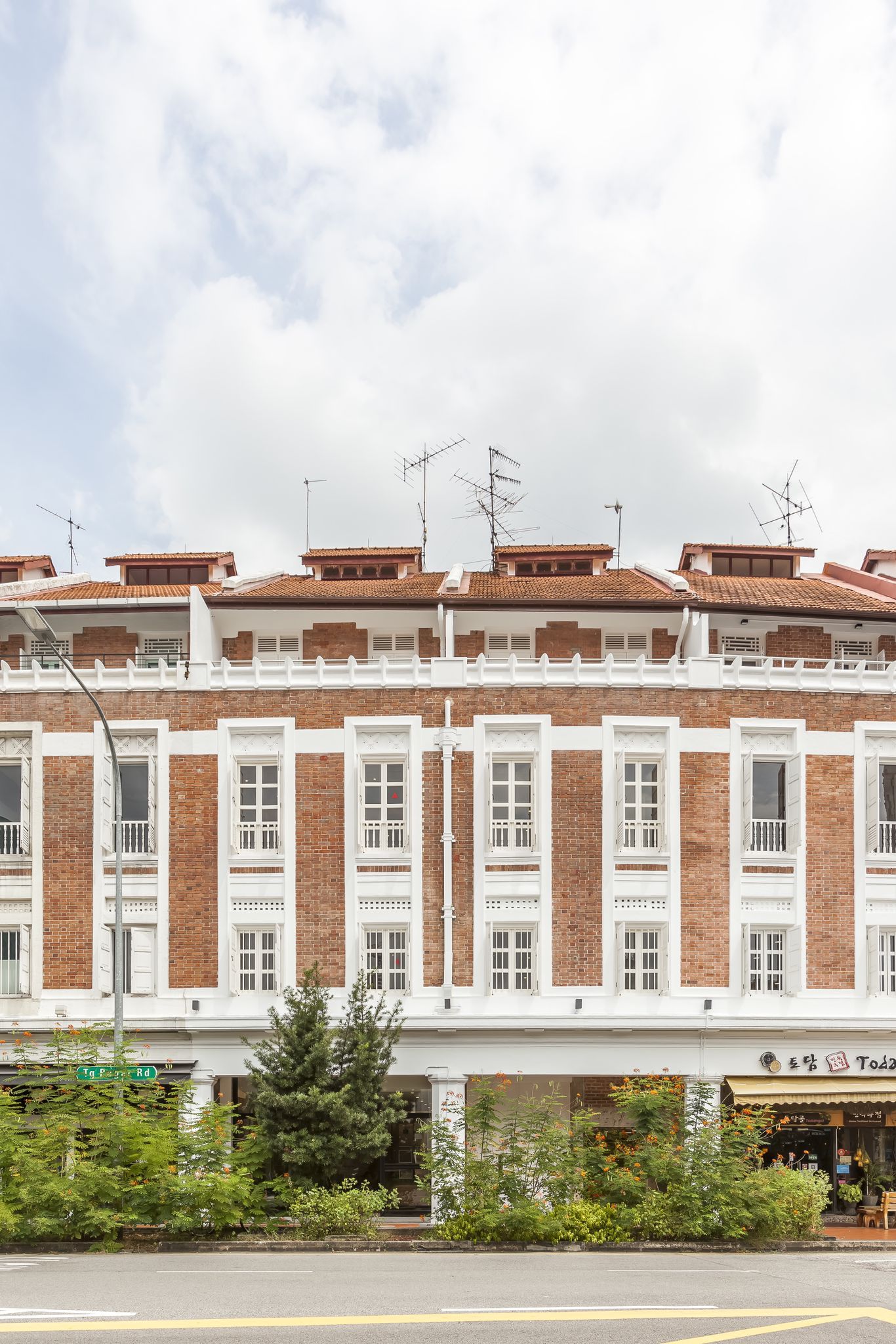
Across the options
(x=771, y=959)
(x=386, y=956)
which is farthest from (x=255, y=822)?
(x=771, y=959)

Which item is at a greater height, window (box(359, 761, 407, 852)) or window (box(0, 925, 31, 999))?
window (box(359, 761, 407, 852))

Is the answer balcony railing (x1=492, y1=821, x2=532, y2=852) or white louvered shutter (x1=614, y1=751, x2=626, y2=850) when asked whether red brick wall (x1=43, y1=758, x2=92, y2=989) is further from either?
white louvered shutter (x1=614, y1=751, x2=626, y2=850)

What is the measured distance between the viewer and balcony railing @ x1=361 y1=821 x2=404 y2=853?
3069cm

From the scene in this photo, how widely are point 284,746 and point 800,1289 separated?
690 inches

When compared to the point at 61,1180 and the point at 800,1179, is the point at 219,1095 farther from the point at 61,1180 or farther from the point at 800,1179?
the point at 800,1179

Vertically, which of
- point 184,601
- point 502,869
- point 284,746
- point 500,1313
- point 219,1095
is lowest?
point 219,1095

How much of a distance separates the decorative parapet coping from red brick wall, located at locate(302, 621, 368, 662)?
3.05m

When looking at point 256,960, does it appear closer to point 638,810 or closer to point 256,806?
point 256,806

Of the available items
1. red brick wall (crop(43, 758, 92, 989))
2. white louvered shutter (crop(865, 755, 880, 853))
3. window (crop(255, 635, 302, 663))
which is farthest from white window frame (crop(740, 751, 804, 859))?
red brick wall (crop(43, 758, 92, 989))

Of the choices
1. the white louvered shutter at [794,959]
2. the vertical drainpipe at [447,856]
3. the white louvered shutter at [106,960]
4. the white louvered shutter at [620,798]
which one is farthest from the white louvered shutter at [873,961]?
the white louvered shutter at [106,960]

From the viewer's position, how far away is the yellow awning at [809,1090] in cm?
2919

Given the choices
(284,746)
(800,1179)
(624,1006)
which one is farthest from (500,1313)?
(284,746)

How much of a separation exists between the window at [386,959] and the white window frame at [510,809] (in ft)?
9.88

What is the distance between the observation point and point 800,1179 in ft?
79.6
